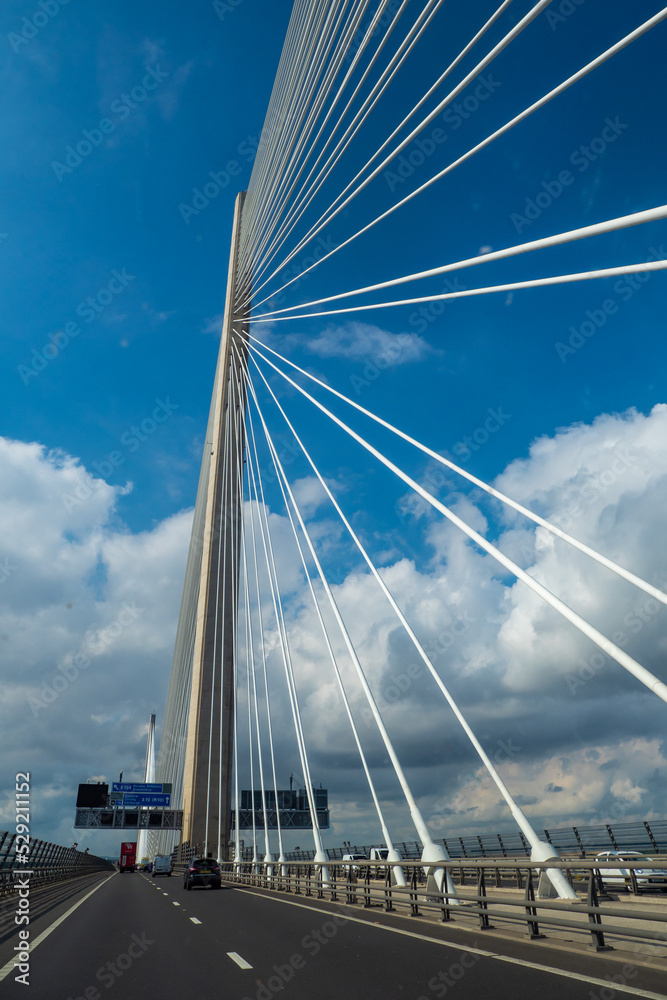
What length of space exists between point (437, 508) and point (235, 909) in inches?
458

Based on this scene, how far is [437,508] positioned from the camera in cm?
1347

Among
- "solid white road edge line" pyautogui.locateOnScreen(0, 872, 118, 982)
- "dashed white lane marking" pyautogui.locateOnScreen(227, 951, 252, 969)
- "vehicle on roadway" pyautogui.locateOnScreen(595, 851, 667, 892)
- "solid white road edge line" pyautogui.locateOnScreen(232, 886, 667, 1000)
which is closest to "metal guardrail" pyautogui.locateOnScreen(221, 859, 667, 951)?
"vehicle on roadway" pyautogui.locateOnScreen(595, 851, 667, 892)

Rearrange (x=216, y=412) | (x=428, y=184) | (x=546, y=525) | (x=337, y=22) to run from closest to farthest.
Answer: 1. (x=546, y=525)
2. (x=428, y=184)
3. (x=337, y=22)
4. (x=216, y=412)

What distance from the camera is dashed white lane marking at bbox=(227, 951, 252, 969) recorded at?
9.02 meters

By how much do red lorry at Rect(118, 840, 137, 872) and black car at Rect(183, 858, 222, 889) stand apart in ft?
201

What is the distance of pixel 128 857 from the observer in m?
85.4

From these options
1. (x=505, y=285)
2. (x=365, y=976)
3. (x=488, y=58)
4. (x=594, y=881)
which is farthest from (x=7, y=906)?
(x=488, y=58)

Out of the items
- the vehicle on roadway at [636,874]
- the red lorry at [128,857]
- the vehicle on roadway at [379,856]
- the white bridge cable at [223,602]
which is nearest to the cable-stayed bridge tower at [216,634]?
the white bridge cable at [223,602]

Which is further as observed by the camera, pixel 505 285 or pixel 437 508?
pixel 437 508

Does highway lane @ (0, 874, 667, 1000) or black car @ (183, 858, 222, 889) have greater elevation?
black car @ (183, 858, 222, 889)

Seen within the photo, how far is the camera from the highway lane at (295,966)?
729 cm

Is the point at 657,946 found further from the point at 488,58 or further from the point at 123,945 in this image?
the point at 488,58

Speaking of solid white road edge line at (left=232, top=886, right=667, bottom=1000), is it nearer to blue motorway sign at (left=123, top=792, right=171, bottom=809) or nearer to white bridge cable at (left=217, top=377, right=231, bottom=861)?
white bridge cable at (left=217, top=377, right=231, bottom=861)

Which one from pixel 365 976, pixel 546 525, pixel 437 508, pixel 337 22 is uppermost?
pixel 337 22
